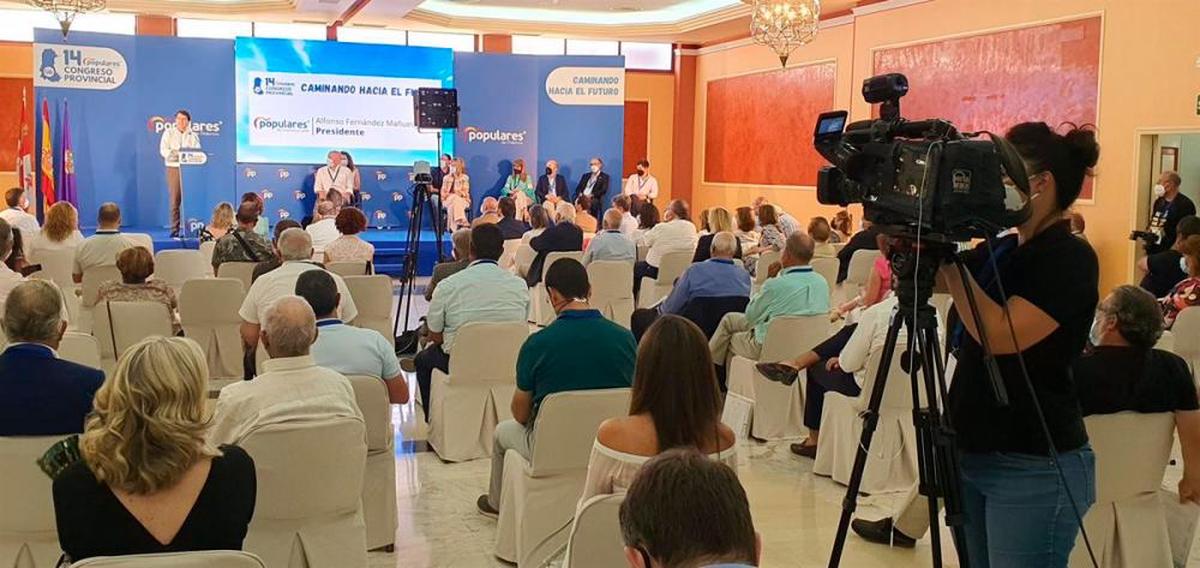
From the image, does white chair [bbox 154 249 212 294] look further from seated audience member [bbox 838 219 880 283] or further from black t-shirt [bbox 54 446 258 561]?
black t-shirt [bbox 54 446 258 561]

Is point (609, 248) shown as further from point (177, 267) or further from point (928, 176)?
point (928, 176)

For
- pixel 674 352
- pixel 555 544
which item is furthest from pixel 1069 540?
pixel 555 544

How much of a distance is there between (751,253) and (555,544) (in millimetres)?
6326

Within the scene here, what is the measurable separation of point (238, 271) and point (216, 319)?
64 centimetres

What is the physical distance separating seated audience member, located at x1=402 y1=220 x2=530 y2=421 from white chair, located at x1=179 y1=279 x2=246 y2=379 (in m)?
1.69

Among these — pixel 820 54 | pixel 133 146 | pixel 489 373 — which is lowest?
pixel 489 373

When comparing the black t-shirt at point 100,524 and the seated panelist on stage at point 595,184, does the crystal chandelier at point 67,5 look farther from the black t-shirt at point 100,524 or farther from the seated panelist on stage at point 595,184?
the black t-shirt at point 100,524

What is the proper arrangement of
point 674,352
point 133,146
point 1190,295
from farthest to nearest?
point 133,146 < point 1190,295 < point 674,352

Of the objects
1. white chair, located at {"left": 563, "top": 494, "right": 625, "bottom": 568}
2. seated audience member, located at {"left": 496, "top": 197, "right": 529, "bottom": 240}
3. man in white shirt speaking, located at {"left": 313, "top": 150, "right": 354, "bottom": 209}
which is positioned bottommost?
white chair, located at {"left": 563, "top": 494, "right": 625, "bottom": 568}

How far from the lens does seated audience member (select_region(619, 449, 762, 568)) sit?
145 cm

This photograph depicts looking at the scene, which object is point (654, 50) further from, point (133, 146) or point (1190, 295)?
point (1190, 295)

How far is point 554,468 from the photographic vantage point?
389cm

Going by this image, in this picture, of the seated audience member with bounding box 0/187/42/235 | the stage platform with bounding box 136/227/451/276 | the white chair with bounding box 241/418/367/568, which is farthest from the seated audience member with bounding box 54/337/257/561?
the stage platform with bounding box 136/227/451/276

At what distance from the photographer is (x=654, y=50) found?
20984mm
